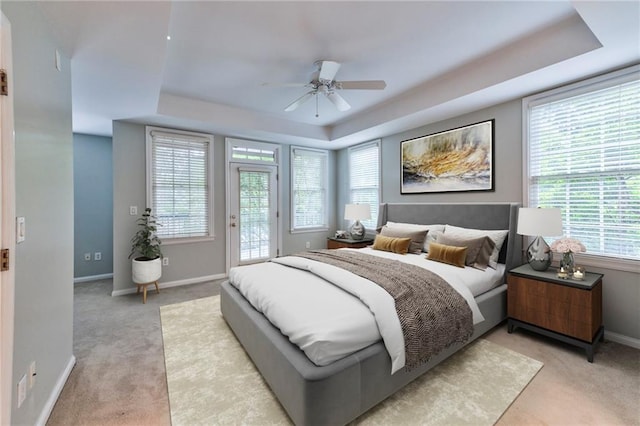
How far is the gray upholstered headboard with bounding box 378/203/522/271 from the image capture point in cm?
304

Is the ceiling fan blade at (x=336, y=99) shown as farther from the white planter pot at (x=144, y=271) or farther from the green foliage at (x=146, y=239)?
the white planter pot at (x=144, y=271)

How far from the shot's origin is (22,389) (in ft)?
4.55

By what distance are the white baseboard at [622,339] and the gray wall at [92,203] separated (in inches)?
271

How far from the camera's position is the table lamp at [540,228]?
2.48m

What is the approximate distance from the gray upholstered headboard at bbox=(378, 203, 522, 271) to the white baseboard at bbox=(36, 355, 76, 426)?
397cm

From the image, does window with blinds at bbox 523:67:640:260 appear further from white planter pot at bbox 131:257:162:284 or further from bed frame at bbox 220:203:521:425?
white planter pot at bbox 131:257:162:284

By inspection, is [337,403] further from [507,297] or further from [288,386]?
[507,297]

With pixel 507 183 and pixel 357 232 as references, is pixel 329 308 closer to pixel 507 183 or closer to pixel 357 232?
pixel 507 183

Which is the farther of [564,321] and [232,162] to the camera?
[232,162]

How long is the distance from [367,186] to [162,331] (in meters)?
3.95

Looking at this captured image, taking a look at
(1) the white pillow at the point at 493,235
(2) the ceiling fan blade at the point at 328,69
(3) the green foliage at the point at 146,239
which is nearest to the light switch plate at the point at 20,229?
(2) the ceiling fan blade at the point at 328,69

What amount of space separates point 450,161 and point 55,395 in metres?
4.54

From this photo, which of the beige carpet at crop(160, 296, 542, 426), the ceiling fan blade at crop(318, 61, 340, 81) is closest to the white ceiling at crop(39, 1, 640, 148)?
the ceiling fan blade at crop(318, 61, 340, 81)

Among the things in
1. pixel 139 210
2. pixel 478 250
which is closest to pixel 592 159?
pixel 478 250
